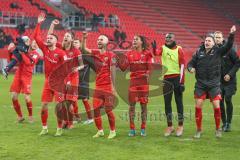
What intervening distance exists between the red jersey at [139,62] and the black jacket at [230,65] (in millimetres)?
1697

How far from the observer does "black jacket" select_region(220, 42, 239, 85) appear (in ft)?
33.5

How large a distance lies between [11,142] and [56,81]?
1.64m

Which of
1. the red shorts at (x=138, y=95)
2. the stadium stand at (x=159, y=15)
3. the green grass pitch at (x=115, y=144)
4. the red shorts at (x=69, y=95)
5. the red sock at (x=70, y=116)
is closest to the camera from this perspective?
the green grass pitch at (x=115, y=144)

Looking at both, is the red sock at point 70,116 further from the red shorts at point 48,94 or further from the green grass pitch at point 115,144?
the red shorts at point 48,94

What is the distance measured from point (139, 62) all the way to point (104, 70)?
73 cm

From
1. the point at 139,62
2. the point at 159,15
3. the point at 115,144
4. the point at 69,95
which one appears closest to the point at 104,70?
the point at 139,62

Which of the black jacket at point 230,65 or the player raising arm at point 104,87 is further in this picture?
the black jacket at point 230,65

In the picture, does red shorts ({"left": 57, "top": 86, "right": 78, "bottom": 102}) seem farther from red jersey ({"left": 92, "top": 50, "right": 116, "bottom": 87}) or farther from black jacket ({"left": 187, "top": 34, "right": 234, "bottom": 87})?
black jacket ({"left": 187, "top": 34, "right": 234, "bottom": 87})

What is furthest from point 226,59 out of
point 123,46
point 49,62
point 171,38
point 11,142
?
point 123,46

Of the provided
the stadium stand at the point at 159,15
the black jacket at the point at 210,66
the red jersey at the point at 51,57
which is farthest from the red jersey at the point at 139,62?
the stadium stand at the point at 159,15

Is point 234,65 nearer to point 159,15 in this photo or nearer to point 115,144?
point 115,144

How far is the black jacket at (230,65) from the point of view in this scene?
33.5 ft

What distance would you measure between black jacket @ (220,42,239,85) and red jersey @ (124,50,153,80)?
1.70 meters

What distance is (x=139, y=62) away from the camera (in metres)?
9.80
